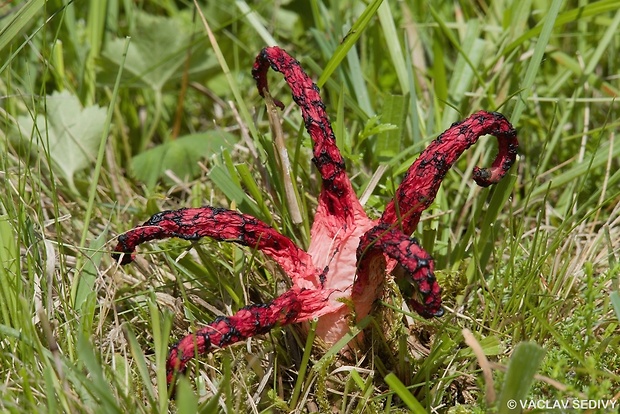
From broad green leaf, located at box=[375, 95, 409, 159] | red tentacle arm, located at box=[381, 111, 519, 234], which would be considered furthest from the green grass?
red tentacle arm, located at box=[381, 111, 519, 234]

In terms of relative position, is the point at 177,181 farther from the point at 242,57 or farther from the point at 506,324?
the point at 506,324

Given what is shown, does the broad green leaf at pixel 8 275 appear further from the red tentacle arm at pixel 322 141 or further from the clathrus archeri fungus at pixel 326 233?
the red tentacle arm at pixel 322 141

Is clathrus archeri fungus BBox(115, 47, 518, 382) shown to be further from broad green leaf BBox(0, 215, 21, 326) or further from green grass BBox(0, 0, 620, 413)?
broad green leaf BBox(0, 215, 21, 326)

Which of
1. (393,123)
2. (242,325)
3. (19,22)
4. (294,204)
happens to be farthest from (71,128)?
(242,325)

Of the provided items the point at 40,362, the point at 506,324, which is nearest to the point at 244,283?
the point at 40,362

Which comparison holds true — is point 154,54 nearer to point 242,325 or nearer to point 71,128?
point 71,128
